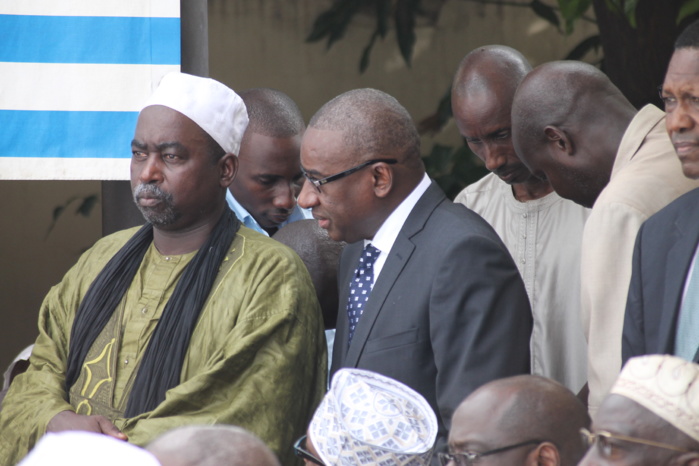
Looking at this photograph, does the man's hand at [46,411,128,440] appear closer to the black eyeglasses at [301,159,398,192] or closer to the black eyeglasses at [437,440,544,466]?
the black eyeglasses at [301,159,398,192]

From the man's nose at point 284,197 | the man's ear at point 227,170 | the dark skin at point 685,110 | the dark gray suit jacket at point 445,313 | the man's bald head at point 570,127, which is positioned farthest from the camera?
the man's nose at point 284,197

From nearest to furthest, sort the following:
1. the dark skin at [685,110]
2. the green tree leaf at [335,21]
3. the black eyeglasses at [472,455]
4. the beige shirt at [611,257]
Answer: the black eyeglasses at [472,455], the dark skin at [685,110], the beige shirt at [611,257], the green tree leaf at [335,21]

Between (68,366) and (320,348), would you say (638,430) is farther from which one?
(68,366)

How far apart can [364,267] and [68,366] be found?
39.6 inches

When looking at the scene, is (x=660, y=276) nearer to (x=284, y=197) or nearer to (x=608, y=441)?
(x=608, y=441)

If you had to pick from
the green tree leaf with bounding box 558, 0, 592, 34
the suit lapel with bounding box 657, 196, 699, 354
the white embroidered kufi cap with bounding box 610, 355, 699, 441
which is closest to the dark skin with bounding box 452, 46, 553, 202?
the green tree leaf with bounding box 558, 0, 592, 34

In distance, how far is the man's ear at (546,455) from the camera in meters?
2.89

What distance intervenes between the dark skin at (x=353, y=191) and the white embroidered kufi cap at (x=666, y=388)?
1309 mm

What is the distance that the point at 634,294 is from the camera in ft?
11.3

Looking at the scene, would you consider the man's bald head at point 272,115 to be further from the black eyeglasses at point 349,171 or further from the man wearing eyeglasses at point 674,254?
the man wearing eyeglasses at point 674,254

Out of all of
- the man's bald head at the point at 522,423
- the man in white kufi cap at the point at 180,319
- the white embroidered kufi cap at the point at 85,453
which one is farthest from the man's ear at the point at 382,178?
the white embroidered kufi cap at the point at 85,453

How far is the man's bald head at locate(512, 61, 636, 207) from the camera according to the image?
426 centimetres

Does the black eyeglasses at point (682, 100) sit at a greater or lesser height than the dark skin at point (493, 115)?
greater

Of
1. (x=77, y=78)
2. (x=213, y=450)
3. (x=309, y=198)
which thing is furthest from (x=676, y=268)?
(x=77, y=78)
